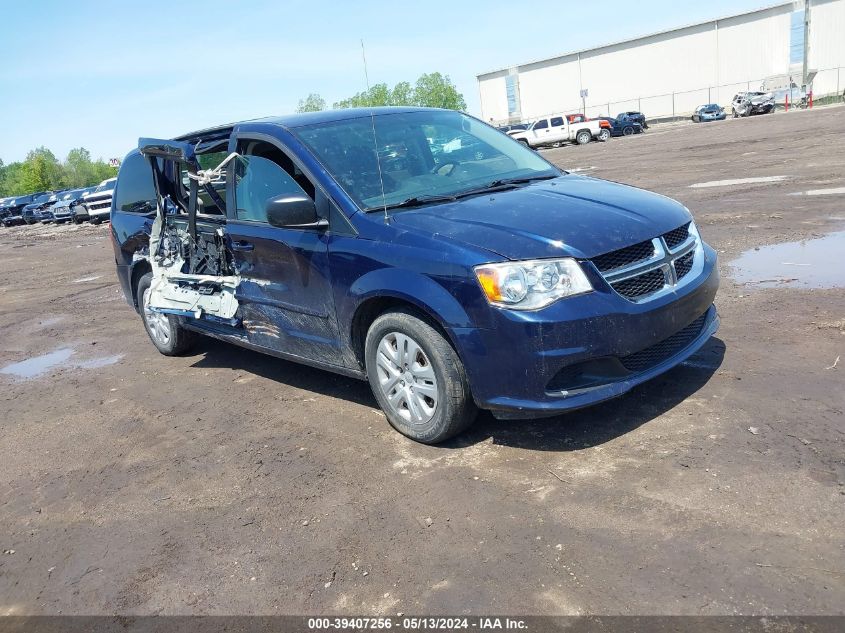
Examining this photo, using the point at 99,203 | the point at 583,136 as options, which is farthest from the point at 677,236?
the point at 583,136

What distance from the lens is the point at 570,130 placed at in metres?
46.1

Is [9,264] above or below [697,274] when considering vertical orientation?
below

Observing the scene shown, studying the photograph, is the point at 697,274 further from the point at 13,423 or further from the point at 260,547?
the point at 13,423

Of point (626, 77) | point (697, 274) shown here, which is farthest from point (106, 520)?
point (626, 77)

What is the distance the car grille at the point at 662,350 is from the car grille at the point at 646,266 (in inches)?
11.9

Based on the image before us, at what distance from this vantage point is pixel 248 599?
10.2 ft

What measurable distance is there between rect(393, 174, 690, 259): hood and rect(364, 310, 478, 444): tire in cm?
55

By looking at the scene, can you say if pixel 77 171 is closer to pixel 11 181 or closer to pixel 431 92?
pixel 11 181

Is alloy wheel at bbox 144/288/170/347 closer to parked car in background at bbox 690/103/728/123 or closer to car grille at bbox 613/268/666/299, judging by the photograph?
car grille at bbox 613/268/666/299

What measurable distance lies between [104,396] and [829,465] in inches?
209

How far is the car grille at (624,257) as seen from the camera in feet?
12.5

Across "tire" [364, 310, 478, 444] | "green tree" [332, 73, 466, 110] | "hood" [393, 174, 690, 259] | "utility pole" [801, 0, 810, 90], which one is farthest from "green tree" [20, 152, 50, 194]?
"hood" [393, 174, 690, 259]

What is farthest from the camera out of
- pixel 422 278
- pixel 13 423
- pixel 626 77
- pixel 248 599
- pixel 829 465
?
pixel 626 77

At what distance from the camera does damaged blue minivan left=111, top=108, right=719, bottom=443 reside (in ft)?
12.2
